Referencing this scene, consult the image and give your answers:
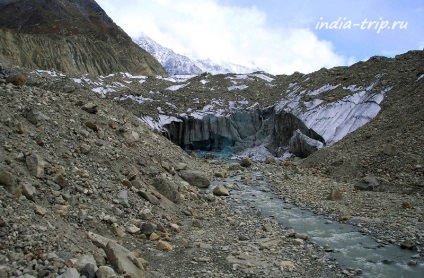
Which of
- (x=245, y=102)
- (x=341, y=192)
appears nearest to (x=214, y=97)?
(x=245, y=102)

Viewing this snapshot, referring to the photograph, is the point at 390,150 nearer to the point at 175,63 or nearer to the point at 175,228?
the point at 175,228

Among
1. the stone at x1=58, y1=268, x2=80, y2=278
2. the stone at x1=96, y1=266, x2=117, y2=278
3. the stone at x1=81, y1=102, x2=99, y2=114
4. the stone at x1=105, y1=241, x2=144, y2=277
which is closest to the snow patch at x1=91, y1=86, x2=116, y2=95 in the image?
the stone at x1=81, y1=102, x2=99, y2=114

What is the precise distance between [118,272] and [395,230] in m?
7.47

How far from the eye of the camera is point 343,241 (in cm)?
922

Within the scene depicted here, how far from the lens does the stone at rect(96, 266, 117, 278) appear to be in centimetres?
546

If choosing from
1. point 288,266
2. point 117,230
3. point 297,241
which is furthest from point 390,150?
point 117,230

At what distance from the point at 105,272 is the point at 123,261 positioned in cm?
65

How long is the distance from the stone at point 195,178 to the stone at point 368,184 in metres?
6.25

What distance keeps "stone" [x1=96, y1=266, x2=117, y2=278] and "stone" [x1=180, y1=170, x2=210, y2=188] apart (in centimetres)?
867

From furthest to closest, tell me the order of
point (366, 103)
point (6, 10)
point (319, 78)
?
point (6, 10) < point (319, 78) < point (366, 103)

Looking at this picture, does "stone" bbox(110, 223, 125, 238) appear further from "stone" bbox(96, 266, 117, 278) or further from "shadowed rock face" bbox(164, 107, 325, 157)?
"shadowed rock face" bbox(164, 107, 325, 157)

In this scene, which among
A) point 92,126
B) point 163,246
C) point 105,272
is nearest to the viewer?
point 105,272

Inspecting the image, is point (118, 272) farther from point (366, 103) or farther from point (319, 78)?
point (319, 78)

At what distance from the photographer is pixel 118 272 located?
595 centimetres
